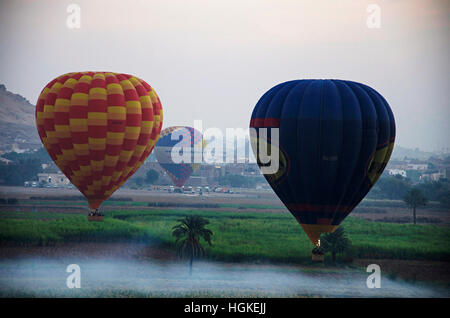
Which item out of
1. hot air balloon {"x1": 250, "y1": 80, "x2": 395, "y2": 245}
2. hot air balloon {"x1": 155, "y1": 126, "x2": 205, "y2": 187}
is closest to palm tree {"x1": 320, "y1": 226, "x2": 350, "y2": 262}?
hot air balloon {"x1": 250, "y1": 80, "x2": 395, "y2": 245}

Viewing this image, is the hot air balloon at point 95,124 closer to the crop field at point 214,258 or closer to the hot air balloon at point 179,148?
the crop field at point 214,258

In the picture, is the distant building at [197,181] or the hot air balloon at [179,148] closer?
the hot air balloon at [179,148]

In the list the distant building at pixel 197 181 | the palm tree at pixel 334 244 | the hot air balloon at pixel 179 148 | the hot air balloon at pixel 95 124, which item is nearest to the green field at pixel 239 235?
the palm tree at pixel 334 244

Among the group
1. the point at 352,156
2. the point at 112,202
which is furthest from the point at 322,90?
Answer: the point at 112,202

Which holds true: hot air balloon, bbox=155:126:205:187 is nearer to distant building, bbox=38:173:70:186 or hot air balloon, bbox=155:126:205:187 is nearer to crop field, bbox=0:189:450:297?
crop field, bbox=0:189:450:297

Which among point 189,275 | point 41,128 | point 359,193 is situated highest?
point 41,128

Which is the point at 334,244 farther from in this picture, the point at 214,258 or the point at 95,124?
the point at 95,124

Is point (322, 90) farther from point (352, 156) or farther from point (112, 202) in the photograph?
point (112, 202)
